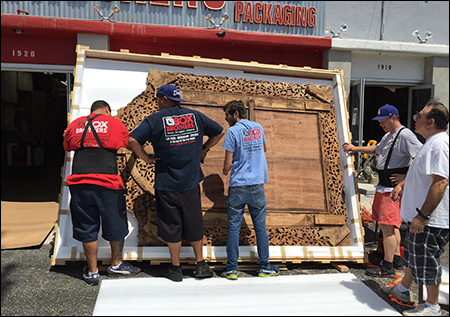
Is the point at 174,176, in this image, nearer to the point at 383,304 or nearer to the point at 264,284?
the point at 264,284

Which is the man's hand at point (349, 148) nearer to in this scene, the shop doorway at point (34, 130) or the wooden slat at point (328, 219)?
the wooden slat at point (328, 219)

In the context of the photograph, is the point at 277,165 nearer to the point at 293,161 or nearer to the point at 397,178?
the point at 293,161

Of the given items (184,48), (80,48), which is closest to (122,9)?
(184,48)

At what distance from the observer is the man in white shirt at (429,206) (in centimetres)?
277

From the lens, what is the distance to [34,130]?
12602mm

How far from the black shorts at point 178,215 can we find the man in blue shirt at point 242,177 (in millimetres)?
344

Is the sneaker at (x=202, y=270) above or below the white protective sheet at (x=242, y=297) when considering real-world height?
above

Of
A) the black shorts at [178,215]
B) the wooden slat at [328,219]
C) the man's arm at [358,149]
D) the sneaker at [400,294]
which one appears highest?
the man's arm at [358,149]

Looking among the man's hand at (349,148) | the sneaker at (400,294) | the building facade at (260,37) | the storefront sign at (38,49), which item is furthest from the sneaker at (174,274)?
the storefront sign at (38,49)

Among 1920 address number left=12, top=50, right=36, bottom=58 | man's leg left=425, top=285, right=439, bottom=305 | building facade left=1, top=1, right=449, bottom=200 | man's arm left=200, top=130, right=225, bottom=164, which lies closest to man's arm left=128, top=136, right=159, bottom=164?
man's arm left=200, top=130, right=225, bottom=164

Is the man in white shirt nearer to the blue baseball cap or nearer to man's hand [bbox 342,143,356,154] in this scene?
the blue baseball cap

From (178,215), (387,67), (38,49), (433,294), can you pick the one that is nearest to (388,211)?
(433,294)

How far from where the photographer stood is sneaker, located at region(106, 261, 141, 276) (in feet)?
11.9

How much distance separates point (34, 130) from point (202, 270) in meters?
11.2
